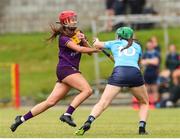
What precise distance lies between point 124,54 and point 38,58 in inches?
793

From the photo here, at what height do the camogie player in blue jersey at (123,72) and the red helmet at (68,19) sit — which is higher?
the red helmet at (68,19)

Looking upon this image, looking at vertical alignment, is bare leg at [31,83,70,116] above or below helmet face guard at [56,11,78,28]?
below

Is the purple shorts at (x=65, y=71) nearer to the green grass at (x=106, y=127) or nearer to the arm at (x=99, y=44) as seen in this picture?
the arm at (x=99, y=44)

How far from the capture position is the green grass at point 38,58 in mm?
33156

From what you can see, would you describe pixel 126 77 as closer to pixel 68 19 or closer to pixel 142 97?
pixel 142 97

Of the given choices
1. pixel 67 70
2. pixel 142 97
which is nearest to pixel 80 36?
pixel 67 70

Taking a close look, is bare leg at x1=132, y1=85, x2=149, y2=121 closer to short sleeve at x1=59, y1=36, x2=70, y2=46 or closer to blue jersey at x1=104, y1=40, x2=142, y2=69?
blue jersey at x1=104, y1=40, x2=142, y2=69

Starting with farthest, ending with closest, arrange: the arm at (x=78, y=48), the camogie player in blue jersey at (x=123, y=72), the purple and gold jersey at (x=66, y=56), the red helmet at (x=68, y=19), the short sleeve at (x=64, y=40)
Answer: the red helmet at (x=68, y=19), the purple and gold jersey at (x=66, y=56), the short sleeve at (x=64, y=40), the arm at (x=78, y=48), the camogie player in blue jersey at (x=123, y=72)

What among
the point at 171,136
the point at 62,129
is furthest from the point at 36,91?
the point at 171,136

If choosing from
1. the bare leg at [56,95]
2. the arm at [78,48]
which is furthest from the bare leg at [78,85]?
the arm at [78,48]

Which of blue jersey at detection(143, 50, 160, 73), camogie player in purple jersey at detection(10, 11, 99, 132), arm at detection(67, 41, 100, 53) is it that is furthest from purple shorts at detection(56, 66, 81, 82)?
blue jersey at detection(143, 50, 160, 73)

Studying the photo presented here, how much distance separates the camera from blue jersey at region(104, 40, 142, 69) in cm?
1616

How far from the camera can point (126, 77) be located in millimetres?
16062

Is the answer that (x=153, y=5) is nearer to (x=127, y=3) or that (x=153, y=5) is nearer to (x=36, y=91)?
(x=127, y=3)
